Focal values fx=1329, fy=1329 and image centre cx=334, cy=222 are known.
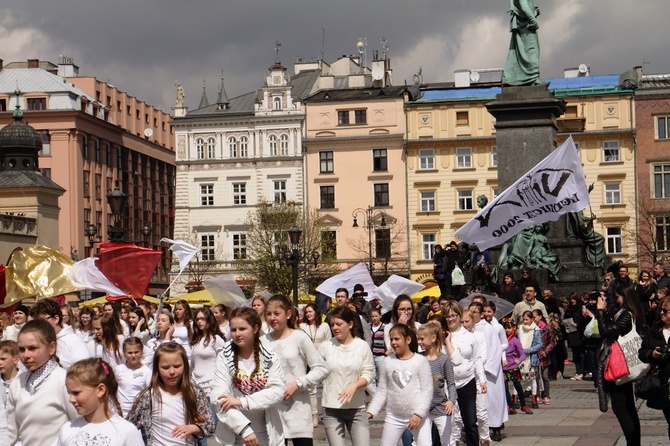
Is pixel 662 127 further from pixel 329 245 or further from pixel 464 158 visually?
pixel 329 245

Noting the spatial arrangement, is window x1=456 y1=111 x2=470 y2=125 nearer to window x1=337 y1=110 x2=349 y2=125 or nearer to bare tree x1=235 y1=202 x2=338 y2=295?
window x1=337 y1=110 x2=349 y2=125

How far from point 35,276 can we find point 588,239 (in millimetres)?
11101

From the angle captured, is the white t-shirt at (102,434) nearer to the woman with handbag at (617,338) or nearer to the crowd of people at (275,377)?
the crowd of people at (275,377)

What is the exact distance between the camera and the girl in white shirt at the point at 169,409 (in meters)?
8.09

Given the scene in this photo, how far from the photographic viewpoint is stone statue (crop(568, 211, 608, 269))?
2606 cm

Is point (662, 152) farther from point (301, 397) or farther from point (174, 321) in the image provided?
point (301, 397)

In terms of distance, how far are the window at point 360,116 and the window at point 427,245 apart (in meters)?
8.15

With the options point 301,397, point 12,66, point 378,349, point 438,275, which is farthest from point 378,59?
point 301,397

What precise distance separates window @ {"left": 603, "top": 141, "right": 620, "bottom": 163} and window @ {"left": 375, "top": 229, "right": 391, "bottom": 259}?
44.8 ft

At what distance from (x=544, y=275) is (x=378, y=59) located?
66.0m

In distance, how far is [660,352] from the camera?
1125 cm

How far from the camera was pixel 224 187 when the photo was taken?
8650cm

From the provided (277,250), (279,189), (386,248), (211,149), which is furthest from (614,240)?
(211,149)

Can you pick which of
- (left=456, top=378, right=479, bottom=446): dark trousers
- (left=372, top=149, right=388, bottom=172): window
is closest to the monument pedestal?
(left=456, top=378, right=479, bottom=446): dark trousers
